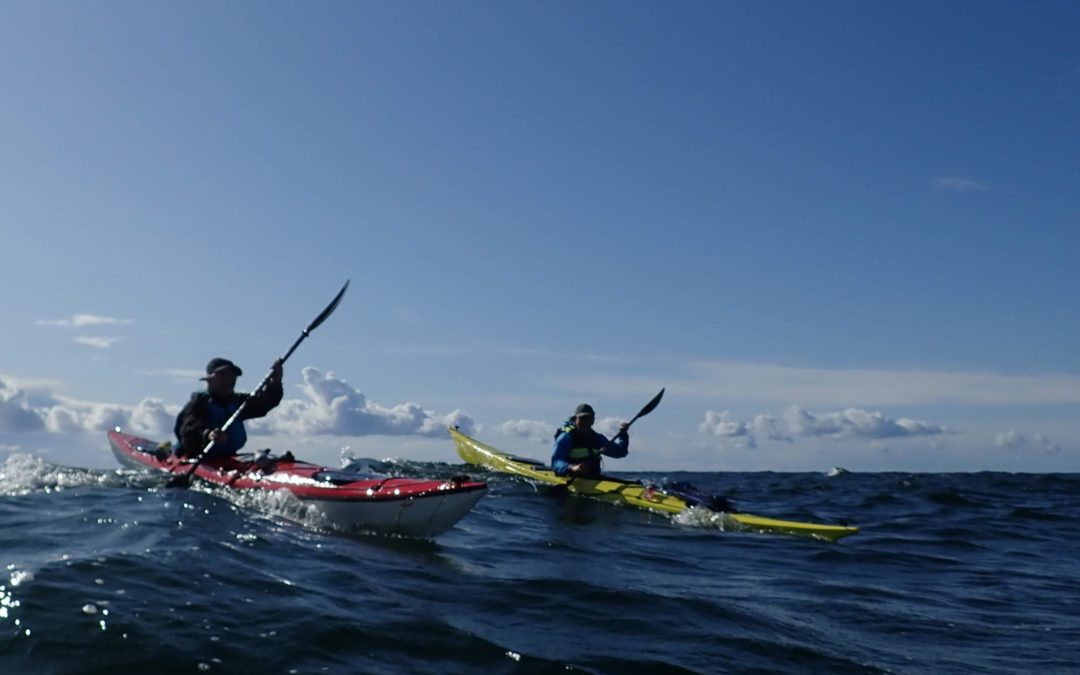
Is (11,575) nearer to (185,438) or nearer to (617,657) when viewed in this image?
(617,657)

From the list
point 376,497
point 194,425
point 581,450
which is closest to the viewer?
point 376,497

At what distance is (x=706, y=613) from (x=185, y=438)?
8.16 metres

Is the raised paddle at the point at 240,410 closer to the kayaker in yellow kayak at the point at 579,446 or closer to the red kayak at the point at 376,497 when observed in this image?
the red kayak at the point at 376,497

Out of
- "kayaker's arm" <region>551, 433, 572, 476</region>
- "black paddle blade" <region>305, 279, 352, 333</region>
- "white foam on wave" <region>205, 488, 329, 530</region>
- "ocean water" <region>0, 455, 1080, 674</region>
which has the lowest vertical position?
"ocean water" <region>0, 455, 1080, 674</region>

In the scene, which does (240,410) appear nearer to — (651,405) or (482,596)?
(482,596)

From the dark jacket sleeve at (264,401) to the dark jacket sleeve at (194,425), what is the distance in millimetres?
522

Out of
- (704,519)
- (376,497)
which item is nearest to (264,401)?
(376,497)

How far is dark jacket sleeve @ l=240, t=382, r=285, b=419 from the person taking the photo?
12.1 m

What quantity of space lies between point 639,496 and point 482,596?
A: 26.7ft

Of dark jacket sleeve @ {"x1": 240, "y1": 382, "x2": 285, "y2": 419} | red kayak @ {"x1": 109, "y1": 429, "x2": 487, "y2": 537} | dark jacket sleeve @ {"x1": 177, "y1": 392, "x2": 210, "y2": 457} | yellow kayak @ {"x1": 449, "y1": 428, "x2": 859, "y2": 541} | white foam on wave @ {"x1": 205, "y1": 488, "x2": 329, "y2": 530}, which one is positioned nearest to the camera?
red kayak @ {"x1": 109, "y1": 429, "x2": 487, "y2": 537}

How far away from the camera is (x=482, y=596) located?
6.46 meters

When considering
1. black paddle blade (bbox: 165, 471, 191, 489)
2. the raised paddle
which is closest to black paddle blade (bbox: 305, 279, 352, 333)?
the raised paddle

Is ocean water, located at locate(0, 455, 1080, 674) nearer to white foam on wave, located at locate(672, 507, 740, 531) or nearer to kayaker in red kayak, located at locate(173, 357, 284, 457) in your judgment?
white foam on wave, located at locate(672, 507, 740, 531)

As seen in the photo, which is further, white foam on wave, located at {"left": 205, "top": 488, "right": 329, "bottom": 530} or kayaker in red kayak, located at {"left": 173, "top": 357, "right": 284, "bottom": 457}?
kayaker in red kayak, located at {"left": 173, "top": 357, "right": 284, "bottom": 457}
